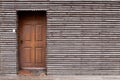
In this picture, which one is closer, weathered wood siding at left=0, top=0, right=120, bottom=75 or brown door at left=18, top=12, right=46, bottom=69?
weathered wood siding at left=0, top=0, right=120, bottom=75

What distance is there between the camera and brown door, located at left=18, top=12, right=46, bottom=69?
599 inches

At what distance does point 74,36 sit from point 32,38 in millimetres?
1592

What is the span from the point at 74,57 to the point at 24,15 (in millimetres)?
2357

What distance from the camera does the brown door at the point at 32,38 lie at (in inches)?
599

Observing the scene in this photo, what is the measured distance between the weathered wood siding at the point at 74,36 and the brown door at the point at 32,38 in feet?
1.82

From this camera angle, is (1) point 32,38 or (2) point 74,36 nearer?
(2) point 74,36

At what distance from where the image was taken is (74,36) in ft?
48.3

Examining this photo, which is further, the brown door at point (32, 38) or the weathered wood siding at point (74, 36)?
the brown door at point (32, 38)

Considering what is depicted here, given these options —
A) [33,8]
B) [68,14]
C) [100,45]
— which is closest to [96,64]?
[100,45]

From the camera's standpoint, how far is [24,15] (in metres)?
15.2

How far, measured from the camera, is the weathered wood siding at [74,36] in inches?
576

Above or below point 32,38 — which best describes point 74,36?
above

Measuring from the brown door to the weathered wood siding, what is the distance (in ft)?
1.82

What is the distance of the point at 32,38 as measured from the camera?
50.1 feet
